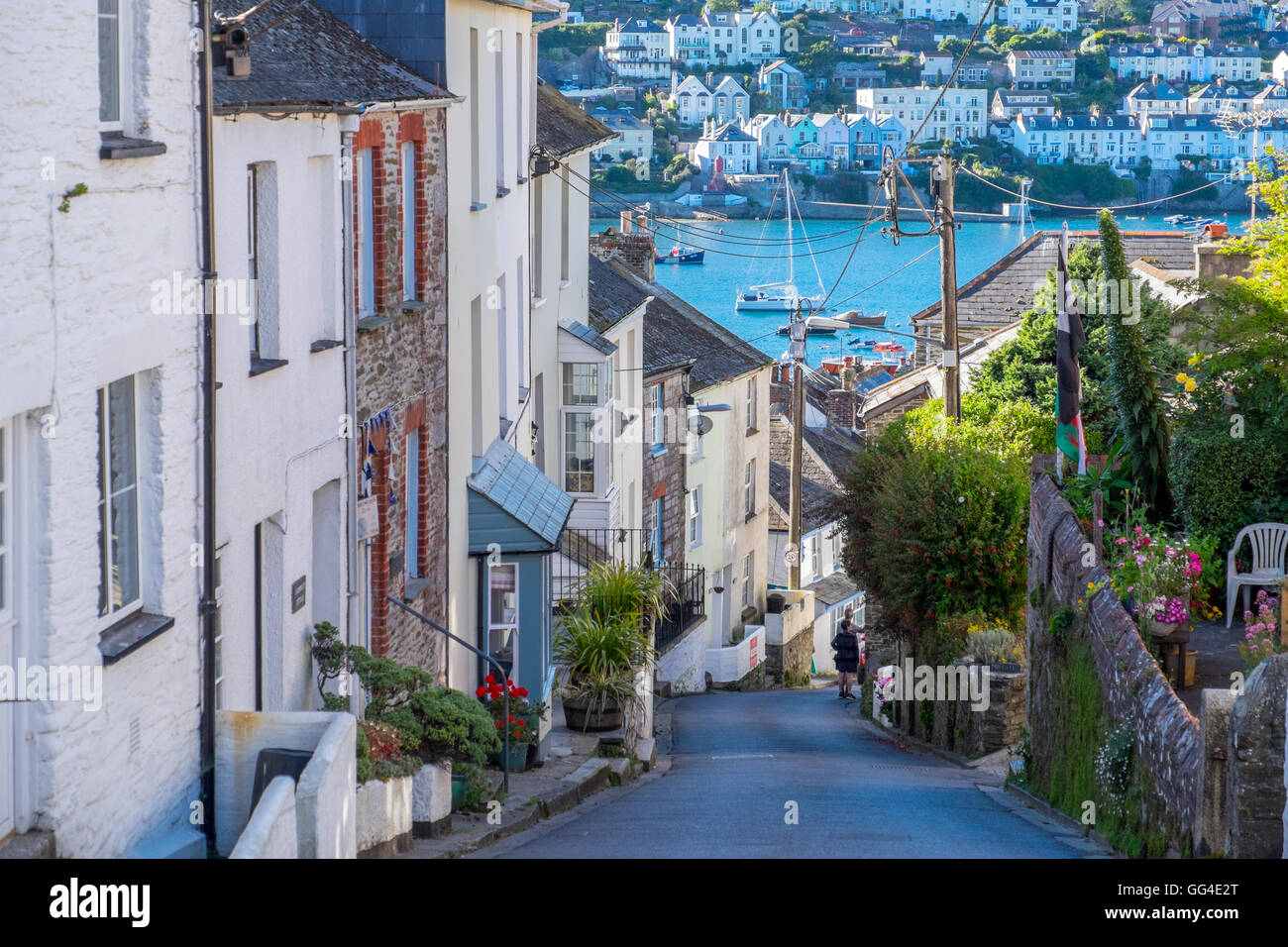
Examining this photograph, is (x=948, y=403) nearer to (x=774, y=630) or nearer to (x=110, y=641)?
(x=774, y=630)

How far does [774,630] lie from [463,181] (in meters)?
25.5

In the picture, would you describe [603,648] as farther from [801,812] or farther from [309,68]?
[309,68]

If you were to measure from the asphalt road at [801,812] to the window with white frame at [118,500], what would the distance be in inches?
142

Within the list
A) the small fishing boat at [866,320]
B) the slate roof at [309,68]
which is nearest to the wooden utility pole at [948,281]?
the small fishing boat at [866,320]

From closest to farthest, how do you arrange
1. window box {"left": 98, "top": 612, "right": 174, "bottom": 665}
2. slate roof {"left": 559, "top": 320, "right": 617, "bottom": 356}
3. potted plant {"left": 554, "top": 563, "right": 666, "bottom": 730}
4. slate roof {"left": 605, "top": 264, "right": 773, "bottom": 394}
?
window box {"left": 98, "top": 612, "right": 174, "bottom": 665}, potted plant {"left": 554, "top": 563, "right": 666, "bottom": 730}, slate roof {"left": 559, "top": 320, "right": 617, "bottom": 356}, slate roof {"left": 605, "top": 264, "right": 773, "bottom": 394}

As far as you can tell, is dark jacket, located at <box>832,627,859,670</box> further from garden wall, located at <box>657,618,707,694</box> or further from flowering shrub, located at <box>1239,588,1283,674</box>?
flowering shrub, located at <box>1239,588,1283,674</box>

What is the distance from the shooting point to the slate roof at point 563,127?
77.1 feet

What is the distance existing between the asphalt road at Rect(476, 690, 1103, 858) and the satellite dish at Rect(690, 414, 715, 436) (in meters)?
12.6

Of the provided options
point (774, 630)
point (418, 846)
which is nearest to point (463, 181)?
point (418, 846)

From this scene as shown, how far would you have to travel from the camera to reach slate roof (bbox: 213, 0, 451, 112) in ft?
33.0

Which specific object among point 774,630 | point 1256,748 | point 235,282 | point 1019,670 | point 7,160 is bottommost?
point 774,630

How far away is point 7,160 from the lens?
678 centimetres

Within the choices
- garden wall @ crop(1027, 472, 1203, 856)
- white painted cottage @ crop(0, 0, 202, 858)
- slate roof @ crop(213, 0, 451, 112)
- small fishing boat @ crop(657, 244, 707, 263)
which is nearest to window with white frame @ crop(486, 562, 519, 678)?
slate roof @ crop(213, 0, 451, 112)

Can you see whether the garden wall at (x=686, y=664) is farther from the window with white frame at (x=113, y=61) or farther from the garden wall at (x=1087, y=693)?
the window with white frame at (x=113, y=61)
